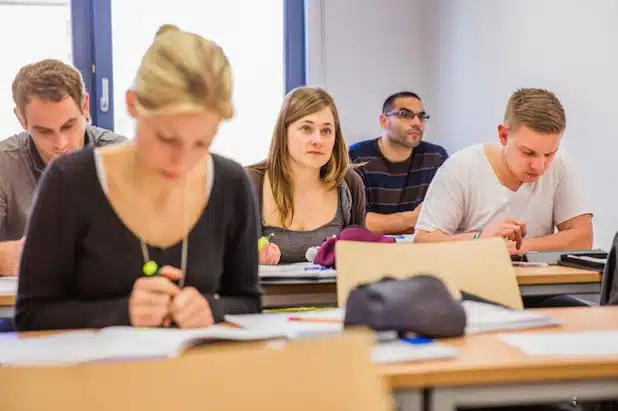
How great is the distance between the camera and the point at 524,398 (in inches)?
46.6

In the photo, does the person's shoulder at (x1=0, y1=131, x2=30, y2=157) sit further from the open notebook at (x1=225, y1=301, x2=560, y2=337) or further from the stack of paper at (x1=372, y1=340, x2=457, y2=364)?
the stack of paper at (x1=372, y1=340, x2=457, y2=364)

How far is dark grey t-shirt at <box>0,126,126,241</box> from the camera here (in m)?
2.65

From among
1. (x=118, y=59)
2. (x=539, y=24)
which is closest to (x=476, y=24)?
(x=539, y=24)

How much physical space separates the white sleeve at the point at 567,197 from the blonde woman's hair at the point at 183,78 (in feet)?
5.78

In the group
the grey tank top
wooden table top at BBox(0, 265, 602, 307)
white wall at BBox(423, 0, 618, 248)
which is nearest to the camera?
wooden table top at BBox(0, 265, 602, 307)

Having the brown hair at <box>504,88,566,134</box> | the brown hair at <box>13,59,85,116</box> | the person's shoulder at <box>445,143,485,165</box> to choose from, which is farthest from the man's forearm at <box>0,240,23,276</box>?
the brown hair at <box>504,88,566,134</box>

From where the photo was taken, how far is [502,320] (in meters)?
1.48

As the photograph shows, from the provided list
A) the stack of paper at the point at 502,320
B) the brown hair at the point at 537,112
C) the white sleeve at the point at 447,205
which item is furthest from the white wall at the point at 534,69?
the stack of paper at the point at 502,320

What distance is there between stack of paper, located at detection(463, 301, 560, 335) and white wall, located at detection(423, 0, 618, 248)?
192 centimetres

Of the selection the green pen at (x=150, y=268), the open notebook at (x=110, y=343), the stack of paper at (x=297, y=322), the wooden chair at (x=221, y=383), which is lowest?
the stack of paper at (x=297, y=322)

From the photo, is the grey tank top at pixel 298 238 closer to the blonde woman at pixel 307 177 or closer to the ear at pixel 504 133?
the blonde woman at pixel 307 177

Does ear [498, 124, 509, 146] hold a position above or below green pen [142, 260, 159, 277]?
above

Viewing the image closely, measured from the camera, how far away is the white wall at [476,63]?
336cm

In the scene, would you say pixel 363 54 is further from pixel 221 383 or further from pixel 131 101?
pixel 221 383
